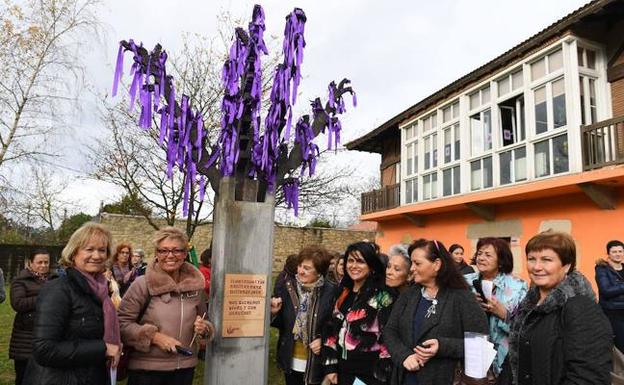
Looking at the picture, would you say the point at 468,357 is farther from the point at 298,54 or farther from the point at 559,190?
the point at 559,190

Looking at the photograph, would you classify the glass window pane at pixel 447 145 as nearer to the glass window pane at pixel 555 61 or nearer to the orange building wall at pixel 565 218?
the orange building wall at pixel 565 218

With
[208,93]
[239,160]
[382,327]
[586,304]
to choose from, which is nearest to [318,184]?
[208,93]

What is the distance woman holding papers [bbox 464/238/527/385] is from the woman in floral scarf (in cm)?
73

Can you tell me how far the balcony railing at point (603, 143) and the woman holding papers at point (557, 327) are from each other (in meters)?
7.21

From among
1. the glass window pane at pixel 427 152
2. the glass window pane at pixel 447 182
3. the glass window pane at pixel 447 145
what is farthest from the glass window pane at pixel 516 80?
the glass window pane at pixel 427 152

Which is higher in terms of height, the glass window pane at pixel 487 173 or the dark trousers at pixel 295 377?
the glass window pane at pixel 487 173

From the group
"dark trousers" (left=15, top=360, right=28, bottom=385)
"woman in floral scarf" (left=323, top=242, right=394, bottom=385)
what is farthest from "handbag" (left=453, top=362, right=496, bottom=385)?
"dark trousers" (left=15, top=360, right=28, bottom=385)

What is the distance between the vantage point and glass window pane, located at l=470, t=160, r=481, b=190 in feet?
37.8

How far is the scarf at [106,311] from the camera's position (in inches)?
102

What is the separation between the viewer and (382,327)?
3043mm

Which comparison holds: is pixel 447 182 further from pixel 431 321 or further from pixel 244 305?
pixel 431 321

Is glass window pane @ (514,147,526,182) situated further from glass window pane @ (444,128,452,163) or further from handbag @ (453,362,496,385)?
handbag @ (453,362,496,385)

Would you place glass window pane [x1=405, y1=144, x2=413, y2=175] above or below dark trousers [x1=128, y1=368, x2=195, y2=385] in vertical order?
above

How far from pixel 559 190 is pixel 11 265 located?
69.1ft
